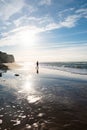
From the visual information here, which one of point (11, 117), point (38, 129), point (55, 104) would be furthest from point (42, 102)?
point (38, 129)

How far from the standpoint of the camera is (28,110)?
9797mm

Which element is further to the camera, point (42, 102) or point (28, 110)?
point (42, 102)

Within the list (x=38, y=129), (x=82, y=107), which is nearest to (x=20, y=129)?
(x=38, y=129)

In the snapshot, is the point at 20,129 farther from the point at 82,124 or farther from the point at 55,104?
the point at 55,104

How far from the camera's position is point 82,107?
10.6 meters

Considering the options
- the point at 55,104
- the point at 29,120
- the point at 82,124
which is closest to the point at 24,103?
the point at 55,104

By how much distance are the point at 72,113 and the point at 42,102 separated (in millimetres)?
2733

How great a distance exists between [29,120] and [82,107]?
3990 mm

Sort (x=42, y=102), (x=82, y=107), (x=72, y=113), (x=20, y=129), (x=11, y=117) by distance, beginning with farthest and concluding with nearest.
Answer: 1. (x=42, y=102)
2. (x=82, y=107)
3. (x=72, y=113)
4. (x=11, y=117)
5. (x=20, y=129)

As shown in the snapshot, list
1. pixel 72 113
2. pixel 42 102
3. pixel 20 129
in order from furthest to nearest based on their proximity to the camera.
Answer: pixel 42 102, pixel 72 113, pixel 20 129

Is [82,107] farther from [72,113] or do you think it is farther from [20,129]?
[20,129]

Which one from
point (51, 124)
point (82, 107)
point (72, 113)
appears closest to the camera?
point (51, 124)

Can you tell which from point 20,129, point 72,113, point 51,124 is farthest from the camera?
point 72,113

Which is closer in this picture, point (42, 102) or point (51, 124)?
point (51, 124)
